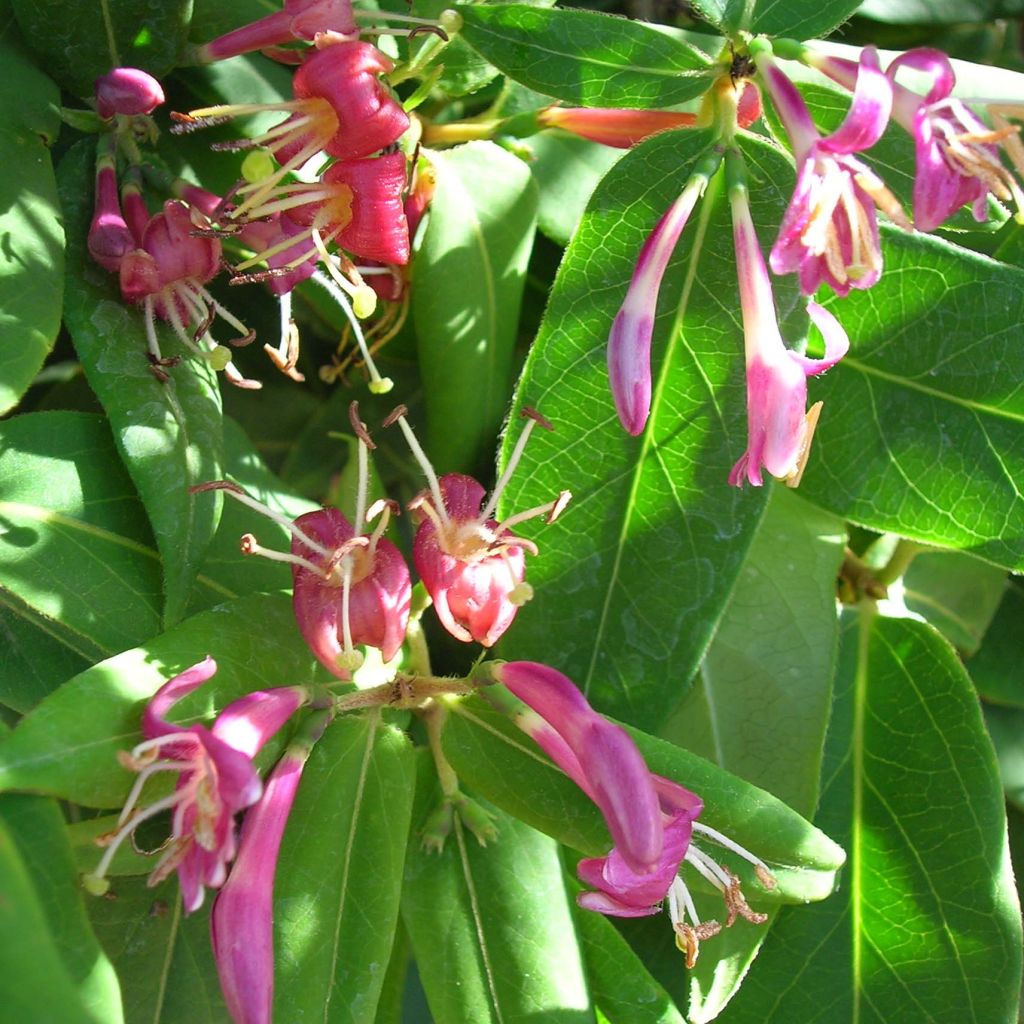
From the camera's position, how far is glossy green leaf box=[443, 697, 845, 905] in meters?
0.81

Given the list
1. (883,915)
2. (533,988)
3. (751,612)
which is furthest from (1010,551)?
(533,988)

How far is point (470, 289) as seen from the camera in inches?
38.7

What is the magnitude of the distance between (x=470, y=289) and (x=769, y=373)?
11.8 inches

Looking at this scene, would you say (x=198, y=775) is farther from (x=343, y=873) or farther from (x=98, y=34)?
(x=98, y=34)

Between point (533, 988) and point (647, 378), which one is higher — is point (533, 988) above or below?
below

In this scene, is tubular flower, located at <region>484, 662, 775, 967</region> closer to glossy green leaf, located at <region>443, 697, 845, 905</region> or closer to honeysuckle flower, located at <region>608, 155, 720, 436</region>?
glossy green leaf, located at <region>443, 697, 845, 905</region>

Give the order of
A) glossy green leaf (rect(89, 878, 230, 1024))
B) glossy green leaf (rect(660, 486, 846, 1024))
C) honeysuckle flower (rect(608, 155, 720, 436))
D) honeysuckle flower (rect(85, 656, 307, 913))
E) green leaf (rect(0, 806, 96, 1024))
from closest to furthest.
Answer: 1. green leaf (rect(0, 806, 96, 1024))
2. honeysuckle flower (rect(85, 656, 307, 913))
3. honeysuckle flower (rect(608, 155, 720, 436))
4. glossy green leaf (rect(89, 878, 230, 1024))
5. glossy green leaf (rect(660, 486, 846, 1024))

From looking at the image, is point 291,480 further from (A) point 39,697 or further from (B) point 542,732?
(B) point 542,732

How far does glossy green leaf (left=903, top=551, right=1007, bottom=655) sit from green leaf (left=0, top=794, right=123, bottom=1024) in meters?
0.81

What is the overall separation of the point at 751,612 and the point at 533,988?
0.34 meters

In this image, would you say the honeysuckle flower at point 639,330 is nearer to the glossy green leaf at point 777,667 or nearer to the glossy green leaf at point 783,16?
the glossy green leaf at point 783,16

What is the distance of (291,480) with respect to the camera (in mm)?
1157

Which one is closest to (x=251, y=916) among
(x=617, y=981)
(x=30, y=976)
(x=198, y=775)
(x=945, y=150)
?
(x=198, y=775)

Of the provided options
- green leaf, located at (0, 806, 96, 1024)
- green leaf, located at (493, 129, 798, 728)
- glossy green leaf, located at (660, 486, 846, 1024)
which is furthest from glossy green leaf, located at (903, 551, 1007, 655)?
green leaf, located at (0, 806, 96, 1024)
